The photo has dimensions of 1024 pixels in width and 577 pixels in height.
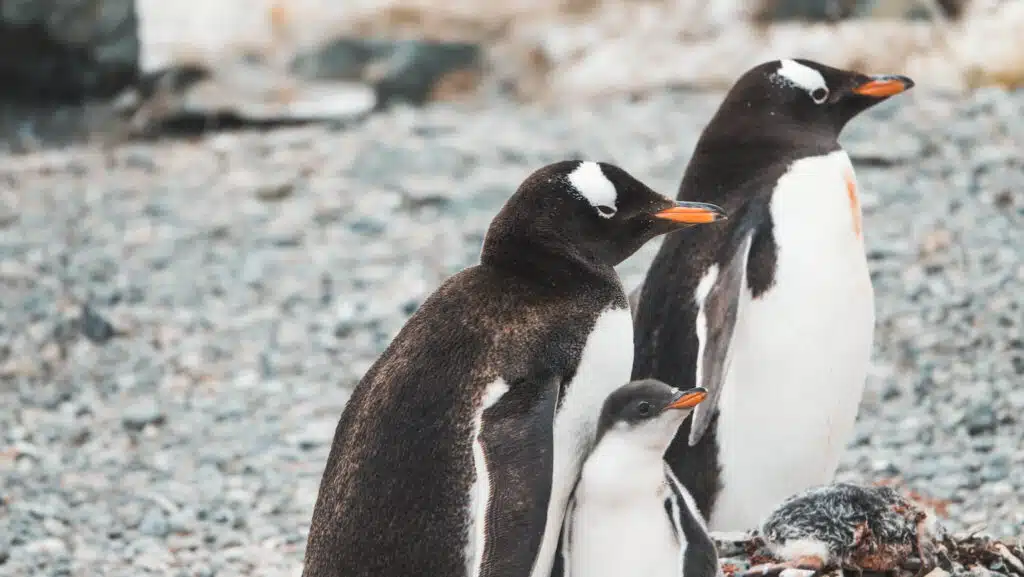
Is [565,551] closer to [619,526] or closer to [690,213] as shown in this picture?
[619,526]

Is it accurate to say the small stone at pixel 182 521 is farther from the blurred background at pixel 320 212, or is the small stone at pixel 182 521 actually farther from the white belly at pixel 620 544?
the white belly at pixel 620 544

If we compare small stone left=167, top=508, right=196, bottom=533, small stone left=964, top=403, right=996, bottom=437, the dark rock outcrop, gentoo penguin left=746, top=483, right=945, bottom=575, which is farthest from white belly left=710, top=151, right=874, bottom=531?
the dark rock outcrop

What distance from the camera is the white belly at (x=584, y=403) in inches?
129

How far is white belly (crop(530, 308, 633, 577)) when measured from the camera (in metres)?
3.29

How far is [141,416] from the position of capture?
6195 millimetres

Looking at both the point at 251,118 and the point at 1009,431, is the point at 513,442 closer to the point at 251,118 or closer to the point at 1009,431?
the point at 1009,431

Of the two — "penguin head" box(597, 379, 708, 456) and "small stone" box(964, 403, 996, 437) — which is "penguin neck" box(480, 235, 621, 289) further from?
"small stone" box(964, 403, 996, 437)

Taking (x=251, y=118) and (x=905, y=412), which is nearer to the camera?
(x=905, y=412)

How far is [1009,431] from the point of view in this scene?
5348 millimetres

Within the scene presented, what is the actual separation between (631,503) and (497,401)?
0.43m

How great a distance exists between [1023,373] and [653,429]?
2.93m

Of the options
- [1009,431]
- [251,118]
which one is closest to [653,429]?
[1009,431]

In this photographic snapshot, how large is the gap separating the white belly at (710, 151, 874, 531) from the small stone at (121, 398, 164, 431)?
9.24 feet

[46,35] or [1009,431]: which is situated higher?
[46,35]
